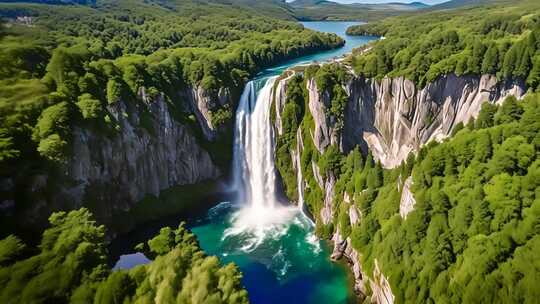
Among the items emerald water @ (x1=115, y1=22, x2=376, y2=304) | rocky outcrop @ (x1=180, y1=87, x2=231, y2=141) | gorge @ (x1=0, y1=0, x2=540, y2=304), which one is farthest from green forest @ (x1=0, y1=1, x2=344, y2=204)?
emerald water @ (x1=115, y1=22, x2=376, y2=304)

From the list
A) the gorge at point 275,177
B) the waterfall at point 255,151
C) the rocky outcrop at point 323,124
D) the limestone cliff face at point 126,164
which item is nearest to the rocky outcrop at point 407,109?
the gorge at point 275,177

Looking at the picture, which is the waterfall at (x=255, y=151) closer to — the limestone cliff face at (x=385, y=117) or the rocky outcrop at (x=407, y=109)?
the limestone cliff face at (x=385, y=117)

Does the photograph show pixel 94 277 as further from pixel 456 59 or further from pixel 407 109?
pixel 456 59

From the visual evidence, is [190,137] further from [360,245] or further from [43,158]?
[360,245]

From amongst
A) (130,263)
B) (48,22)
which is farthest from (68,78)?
(48,22)

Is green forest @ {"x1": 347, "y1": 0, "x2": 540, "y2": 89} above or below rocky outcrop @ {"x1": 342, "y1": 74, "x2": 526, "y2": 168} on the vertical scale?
above

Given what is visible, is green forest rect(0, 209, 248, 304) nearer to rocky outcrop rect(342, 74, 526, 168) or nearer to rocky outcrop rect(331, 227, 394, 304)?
rocky outcrop rect(331, 227, 394, 304)

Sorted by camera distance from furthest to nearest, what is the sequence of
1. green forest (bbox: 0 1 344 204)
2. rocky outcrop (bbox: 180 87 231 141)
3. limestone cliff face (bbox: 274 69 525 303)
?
rocky outcrop (bbox: 180 87 231 141), limestone cliff face (bbox: 274 69 525 303), green forest (bbox: 0 1 344 204)
